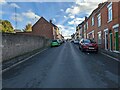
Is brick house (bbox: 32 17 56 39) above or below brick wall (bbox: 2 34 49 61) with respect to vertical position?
above

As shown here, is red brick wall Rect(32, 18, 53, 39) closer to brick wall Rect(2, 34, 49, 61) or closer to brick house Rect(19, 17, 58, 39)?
brick house Rect(19, 17, 58, 39)

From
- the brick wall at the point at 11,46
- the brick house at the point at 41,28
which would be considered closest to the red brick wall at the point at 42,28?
the brick house at the point at 41,28

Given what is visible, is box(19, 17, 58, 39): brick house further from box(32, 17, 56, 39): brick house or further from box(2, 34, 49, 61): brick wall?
box(2, 34, 49, 61): brick wall

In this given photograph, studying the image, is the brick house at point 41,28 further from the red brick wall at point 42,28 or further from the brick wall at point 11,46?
the brick wall at point 11,46

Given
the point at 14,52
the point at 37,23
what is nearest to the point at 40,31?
the point at 37,23

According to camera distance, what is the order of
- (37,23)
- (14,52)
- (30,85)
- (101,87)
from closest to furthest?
(101,87) < (30,85) < (14,52) < (37,23)

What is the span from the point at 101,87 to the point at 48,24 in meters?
64.7

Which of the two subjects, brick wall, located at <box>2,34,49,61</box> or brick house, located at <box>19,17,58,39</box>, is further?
brick house, located at <box>19,17,58,39</box>

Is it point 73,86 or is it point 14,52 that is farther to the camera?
point 14,52

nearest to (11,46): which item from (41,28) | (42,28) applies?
(41,28)

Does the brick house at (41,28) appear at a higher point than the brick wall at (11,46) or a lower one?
higher

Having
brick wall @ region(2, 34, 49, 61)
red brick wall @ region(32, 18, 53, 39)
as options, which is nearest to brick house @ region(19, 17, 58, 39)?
red brick wall @ region(32, 18, 53, 39)

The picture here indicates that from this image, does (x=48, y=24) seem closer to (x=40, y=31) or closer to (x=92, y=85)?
(x=40, y=31)

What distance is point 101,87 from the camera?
5984mm
